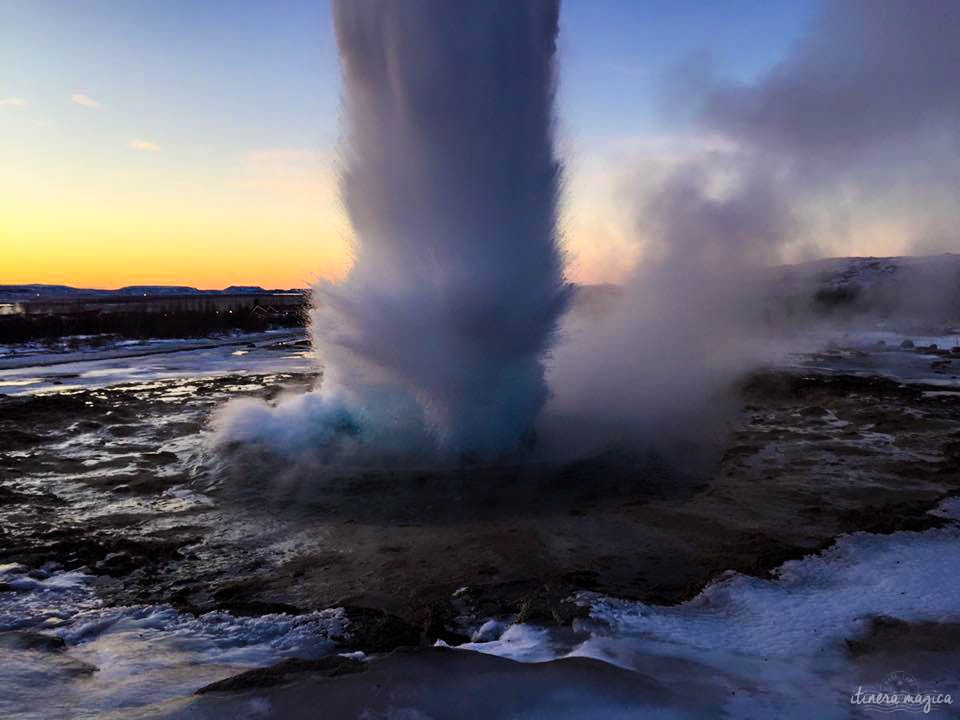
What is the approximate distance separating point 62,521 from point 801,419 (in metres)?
11.7

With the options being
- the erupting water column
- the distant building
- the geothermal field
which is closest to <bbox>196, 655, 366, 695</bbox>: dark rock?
the geothermal field

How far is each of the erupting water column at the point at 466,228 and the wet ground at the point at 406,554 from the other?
3.49ft

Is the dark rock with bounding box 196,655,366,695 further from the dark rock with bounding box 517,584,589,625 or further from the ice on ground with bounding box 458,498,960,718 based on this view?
the dark rock with bounding box 517,584,589,625

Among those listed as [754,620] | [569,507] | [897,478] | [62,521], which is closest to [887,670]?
[754,620]

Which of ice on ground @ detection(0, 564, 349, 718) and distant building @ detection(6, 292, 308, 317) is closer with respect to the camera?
ice on ground @ detection(0, 564, 349, 718)

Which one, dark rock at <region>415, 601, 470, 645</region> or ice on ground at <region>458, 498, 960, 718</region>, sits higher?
ice on ground at <region>458, 498, 960, 718</region>

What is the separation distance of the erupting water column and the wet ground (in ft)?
3.49

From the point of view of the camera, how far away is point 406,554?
5.63m

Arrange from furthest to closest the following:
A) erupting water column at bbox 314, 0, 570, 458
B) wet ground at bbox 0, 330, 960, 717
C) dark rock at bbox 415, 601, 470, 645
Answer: erupting water column at bbox 314, 0, 570, 458 → dark rock at bbox 415, 601, 470, 645 → wet ground at bbox 0, 330, 960, 717

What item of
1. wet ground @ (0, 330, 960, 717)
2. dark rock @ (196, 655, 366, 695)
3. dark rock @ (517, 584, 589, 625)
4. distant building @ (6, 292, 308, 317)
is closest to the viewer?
dark rock @ (196, 655, 366, 695)

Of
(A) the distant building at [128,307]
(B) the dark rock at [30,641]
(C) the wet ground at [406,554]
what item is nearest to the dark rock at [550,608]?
(C) the wet ground at [406,554]

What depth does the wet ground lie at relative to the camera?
3555mm

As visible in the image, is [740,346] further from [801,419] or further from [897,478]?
[897,478]

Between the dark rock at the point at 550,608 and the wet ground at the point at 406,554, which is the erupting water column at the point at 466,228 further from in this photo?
the dark rock at the point at 550,608
